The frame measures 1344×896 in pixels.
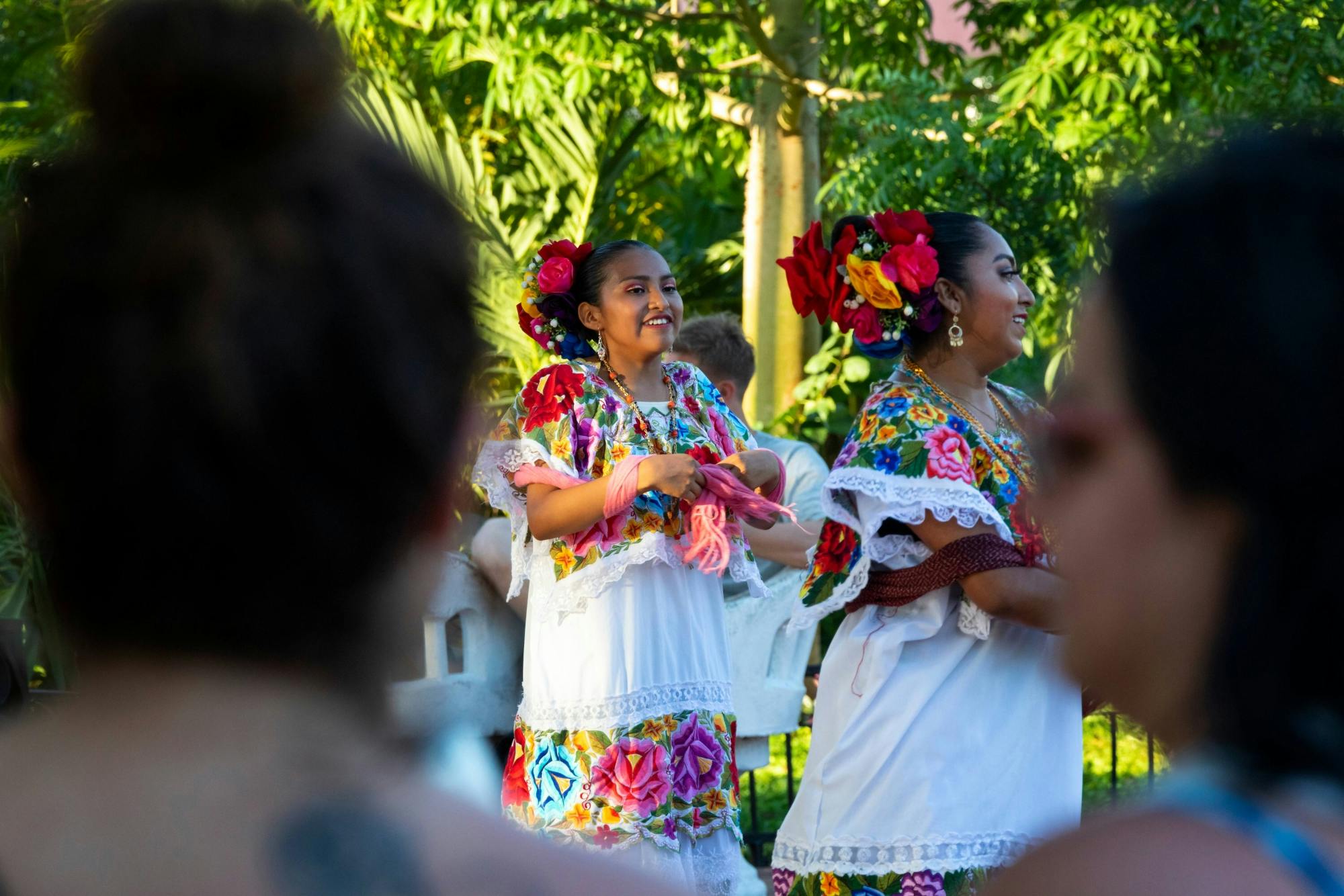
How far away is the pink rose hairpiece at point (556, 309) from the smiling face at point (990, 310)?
4.69 feet

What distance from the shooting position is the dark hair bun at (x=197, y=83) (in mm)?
790

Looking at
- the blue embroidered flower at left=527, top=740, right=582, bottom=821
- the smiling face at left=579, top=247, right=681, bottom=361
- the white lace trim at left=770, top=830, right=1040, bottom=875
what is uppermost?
the smiling face at left=579, top=247, right=681, bottom=361

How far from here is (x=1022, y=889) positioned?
85 centimetres

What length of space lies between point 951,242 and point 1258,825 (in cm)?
270

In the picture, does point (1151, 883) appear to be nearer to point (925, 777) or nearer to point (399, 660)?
point (399, 660)

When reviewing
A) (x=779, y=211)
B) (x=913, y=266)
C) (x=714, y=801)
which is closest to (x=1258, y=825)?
(x=913, y=266)

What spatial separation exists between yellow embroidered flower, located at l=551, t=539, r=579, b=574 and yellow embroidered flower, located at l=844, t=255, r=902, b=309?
1162mm

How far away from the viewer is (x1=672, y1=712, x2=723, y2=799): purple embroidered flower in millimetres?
4066

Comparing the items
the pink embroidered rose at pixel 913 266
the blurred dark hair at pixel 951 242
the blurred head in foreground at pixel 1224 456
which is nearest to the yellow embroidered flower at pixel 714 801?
the blurred dark hair at pixel 951 242

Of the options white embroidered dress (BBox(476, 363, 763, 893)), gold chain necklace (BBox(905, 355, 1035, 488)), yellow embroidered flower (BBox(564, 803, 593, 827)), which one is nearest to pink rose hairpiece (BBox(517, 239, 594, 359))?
white embroidered dress (BBox(476, 363, 763, 893))

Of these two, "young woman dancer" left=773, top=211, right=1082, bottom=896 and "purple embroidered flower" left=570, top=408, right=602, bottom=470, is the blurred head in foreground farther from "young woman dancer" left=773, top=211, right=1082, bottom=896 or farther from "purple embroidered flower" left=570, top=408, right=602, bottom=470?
"purple embroidered flower" left=570, top=408, right=602, bottom=470

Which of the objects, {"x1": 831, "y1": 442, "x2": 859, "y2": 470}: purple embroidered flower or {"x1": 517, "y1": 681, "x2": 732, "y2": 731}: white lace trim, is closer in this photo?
{"x1": 831, "y1": 442, "x2": 859, "y2": 470}: purple embroidered flower

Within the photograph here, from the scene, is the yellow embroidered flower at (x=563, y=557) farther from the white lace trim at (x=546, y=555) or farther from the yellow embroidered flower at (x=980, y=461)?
the yellow embroidered flower at (x=980, y=461)

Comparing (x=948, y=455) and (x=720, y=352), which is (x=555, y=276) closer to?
(x=720, y=352)
